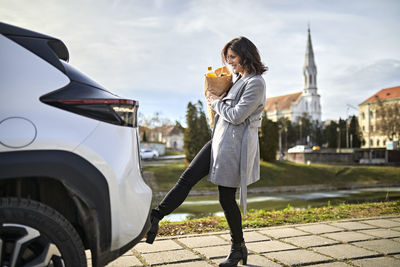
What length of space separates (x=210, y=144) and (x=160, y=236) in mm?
1441

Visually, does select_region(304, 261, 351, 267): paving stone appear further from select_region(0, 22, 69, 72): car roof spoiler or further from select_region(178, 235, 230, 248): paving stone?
select_region(0, 22, 69, 72): car roof spoiler

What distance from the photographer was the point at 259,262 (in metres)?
3.24

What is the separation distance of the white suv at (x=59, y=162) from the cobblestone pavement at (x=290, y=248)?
123cm

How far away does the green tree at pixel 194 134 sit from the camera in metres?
29.1

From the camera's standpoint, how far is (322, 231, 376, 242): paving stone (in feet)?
13.1

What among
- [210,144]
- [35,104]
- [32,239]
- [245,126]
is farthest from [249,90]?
[32,239]

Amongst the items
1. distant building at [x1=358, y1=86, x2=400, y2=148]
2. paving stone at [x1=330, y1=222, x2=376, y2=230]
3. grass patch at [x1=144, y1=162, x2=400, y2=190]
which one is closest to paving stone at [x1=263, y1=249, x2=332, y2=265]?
paving stone at [x1=330, y1=222, x2=376, y2=230]

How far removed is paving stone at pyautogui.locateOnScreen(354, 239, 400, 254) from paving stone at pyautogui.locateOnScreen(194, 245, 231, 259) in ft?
4.58

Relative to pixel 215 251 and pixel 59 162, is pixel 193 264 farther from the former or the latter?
pixel 59 162

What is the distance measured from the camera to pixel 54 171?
1.84 meters

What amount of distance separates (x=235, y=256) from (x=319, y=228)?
1.78 meters

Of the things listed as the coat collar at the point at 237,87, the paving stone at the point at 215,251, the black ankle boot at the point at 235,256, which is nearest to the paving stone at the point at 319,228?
the paving stone at the point at 215,251

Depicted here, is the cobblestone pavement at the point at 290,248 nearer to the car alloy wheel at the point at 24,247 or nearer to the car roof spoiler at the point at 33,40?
the car alloy wheel at the point at 24,247

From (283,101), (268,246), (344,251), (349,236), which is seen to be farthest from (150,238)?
(283,101)
